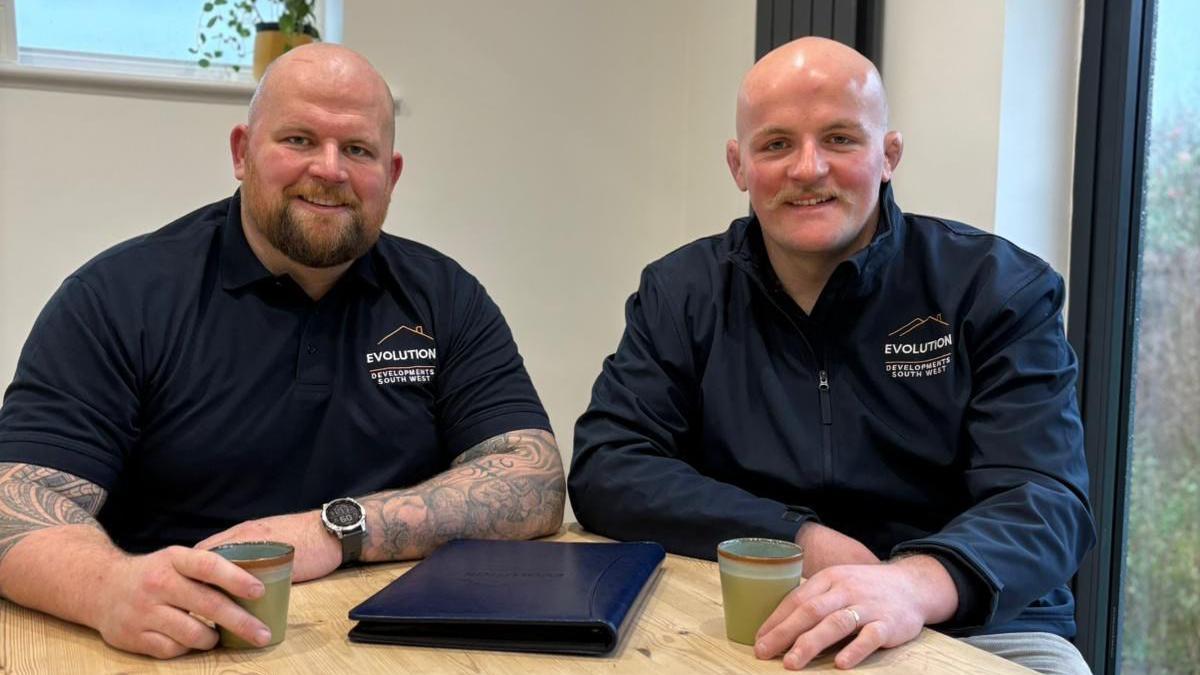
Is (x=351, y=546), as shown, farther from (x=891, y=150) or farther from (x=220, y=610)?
(x=891, y=150)

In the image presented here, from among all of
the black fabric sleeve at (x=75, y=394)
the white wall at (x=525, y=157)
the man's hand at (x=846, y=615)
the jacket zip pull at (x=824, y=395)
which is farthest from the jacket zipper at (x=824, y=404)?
the white wall at (x=525, y=157)

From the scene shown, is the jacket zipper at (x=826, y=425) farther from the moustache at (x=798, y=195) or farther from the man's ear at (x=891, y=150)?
the man's ear at (x=891, y=150)

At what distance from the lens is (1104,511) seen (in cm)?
226

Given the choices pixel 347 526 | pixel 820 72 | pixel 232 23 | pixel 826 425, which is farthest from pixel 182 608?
pixel 232 23

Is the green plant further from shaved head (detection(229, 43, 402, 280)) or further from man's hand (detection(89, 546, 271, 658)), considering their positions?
man's hand (detection(89, 546, 271, 658))

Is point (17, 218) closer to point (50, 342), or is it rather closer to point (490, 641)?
point (50, 342)

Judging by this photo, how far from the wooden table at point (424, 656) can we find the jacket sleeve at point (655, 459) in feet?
0.96

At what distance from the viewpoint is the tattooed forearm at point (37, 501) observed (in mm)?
1298

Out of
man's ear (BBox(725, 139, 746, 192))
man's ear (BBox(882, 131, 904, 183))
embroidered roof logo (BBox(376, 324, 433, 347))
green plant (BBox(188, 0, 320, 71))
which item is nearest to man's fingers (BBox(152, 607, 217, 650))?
embroidered roof logo (BBox(376, 324, 433, 347))

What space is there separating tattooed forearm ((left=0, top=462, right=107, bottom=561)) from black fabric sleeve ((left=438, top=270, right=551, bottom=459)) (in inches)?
22.6

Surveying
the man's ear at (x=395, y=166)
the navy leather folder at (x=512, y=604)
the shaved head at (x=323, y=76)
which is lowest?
the navy leather folder at (x=512, y=604)

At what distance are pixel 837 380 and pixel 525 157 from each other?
196 cm

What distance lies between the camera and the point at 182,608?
105 centimetres

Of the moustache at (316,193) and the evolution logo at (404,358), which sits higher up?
the moustache at (316,193)
